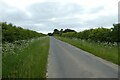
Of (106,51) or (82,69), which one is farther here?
(106,51)

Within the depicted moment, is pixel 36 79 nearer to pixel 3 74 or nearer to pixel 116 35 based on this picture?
pixel 3 74

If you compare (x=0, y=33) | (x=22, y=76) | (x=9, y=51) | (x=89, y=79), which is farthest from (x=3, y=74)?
(x=0, y=33)

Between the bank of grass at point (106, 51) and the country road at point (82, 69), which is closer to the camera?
the country road at point (82, 69)

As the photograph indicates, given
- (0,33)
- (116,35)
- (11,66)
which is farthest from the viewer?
(116,35)

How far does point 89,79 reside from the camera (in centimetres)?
1102

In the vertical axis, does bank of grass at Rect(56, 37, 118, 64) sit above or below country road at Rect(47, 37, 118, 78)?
above

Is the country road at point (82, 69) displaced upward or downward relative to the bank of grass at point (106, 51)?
downward

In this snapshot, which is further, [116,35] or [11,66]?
[116,35]

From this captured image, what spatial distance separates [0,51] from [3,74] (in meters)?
5.89

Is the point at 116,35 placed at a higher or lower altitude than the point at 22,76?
higher

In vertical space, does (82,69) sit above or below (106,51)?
below

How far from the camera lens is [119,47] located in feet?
79.3

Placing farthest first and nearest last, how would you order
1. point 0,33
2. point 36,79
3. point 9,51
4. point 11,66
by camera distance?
point 0,33
point 9,51
point 11,66
point 36,79

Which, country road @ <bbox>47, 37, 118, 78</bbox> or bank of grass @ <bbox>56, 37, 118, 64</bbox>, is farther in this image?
bank of grass @ <bbox>56, 37, 118, 64</bbox>
